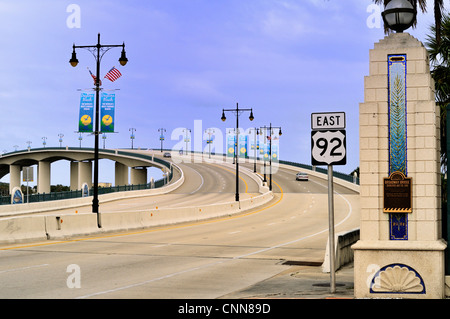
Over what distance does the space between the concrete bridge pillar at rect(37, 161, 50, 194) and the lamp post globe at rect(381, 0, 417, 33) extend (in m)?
144

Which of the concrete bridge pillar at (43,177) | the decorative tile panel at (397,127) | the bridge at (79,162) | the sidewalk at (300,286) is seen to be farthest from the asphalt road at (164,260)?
the concrete bridge pillar at (43,177)

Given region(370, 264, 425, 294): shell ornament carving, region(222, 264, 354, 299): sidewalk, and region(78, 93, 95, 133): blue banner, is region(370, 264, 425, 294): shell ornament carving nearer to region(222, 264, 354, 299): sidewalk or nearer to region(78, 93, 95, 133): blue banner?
region(222, 264, 354, 299): sidewalk

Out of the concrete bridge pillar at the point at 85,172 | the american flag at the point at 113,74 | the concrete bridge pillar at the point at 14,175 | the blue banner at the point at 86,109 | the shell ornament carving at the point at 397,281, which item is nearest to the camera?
the shell ornament carving at the point at 397,281

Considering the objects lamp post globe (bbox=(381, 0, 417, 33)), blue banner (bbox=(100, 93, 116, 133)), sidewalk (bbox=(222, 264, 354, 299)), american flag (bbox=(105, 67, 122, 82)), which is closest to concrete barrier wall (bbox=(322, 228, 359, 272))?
sidewalk (bbox=(222, 264, 354, 299))

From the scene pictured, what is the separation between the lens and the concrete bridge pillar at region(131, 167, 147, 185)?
141163mm

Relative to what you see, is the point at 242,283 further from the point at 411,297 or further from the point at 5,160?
the point at 5,160

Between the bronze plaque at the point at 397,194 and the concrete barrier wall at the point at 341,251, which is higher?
the bronze plaque at the point at 397,194

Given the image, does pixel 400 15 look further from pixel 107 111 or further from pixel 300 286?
pixel 107 111

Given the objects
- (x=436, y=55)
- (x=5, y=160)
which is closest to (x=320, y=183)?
(x=436, y=55)

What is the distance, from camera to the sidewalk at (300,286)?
11.0 meters

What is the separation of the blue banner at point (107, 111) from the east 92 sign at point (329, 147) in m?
29.3

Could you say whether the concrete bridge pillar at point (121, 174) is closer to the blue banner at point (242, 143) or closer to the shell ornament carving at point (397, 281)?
the blue banner at point (242, 143)

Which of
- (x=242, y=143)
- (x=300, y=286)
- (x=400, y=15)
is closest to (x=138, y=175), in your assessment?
(x=242, y=143)
